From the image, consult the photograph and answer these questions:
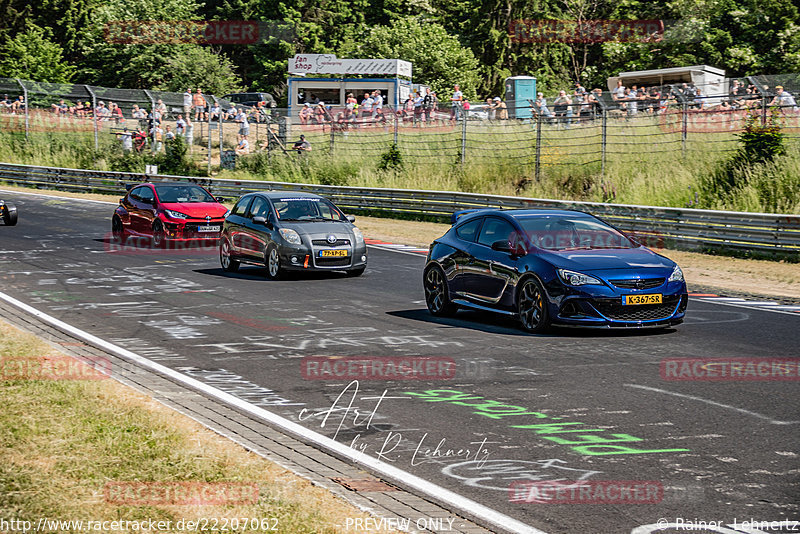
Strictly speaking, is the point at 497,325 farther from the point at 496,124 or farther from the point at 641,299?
the point at 496,124

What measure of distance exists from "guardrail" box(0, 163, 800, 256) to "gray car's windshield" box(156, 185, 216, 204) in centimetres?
741

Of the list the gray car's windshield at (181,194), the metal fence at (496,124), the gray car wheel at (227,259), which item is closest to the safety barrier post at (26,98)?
the metal fence at (496,124)

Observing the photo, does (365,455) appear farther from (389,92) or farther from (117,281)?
(389,92)

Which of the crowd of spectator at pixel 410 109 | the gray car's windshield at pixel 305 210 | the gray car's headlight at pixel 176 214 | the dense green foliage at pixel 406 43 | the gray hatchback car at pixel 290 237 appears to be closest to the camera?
the gray hatchback car at pixel 290 237

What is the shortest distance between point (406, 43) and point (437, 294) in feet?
192

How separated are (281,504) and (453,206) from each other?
2360cm

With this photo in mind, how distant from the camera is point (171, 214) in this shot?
23.5 metres

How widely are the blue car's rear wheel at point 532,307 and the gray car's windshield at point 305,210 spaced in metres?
7.14

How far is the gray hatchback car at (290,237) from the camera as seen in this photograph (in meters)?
17.8

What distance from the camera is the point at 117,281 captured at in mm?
17484

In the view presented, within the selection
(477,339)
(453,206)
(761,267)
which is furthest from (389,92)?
(477,339)

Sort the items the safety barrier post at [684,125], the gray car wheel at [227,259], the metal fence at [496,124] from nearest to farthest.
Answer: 1. the gray car wheel at [227,259]
2. the metal fence at [496,124]
3. the safety barrier post at [684,125]

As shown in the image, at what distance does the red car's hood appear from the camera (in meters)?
23.6

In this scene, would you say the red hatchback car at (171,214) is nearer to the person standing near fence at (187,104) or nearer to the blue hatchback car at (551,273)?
the blue hatchback car at (551,273)
